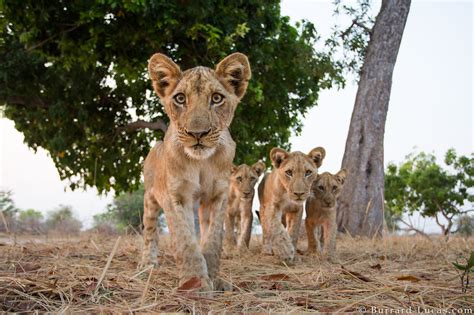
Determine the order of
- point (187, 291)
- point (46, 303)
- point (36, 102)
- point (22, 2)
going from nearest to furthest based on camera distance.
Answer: point (46, 303)
point (187, 291)
point (22, 2)
point (36, 102)

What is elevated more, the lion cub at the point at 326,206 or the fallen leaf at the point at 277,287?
the lion cub at the point at 326,206

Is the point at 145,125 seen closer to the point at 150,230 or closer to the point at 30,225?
the point at 30,225

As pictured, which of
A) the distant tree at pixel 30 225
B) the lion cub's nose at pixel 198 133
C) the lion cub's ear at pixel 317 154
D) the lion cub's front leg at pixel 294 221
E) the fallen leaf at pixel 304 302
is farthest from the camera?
the distant tree at pixel 30 225

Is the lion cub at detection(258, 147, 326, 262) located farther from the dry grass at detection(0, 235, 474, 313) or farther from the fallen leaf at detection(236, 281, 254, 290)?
the fallen leaf at detection(236, 281, 254, 290)

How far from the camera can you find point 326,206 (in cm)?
680

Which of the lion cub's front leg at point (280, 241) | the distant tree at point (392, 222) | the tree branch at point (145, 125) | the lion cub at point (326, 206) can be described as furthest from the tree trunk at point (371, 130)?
the lion cub's front leg at point (280, 241)

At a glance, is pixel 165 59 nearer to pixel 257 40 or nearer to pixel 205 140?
pixel 205 140

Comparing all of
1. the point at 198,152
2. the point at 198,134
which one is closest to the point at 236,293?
the point at 198,152

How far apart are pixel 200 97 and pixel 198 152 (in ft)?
1.30

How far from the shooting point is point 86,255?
6.63m

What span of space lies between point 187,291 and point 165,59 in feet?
6.07

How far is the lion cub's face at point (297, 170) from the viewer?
19.6 feet

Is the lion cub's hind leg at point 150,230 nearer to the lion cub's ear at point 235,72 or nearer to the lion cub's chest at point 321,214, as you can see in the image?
the lion cub's ear at point 235,72

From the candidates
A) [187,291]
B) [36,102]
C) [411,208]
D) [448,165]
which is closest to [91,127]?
[36,102]
